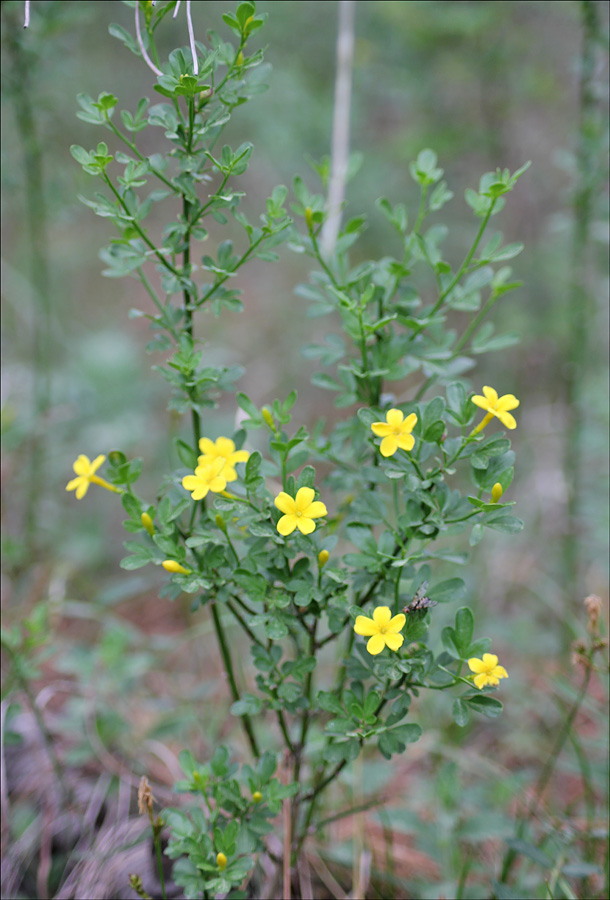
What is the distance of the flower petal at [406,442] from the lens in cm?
96

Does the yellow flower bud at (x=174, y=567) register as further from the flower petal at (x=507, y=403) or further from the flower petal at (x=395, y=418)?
the flower petal at (x=507, y=403)

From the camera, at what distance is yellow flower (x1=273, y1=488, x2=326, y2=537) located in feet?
3.09

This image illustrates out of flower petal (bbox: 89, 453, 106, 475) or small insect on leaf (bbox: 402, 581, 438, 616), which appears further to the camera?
flower petal (bbox: 89, 453, 106, 475)

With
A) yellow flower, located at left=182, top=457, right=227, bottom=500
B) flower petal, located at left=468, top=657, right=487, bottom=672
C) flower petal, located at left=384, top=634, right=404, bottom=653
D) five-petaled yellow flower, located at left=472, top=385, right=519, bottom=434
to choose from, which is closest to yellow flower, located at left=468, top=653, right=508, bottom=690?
flower petal, located at left=468, top=657, right=487, bottom=672

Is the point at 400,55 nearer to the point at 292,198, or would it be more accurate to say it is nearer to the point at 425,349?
the point at 292,198

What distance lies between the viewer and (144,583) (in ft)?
7.21

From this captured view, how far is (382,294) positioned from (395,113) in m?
3.68

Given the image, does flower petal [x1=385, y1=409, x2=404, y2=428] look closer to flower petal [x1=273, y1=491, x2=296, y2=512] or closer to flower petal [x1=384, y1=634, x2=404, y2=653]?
flower petal [x1=273, y1=491, x2=296, y2=512]

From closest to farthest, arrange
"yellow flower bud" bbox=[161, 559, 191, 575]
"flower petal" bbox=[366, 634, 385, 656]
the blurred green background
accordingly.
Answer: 1. "flower petal" bbox=[366, 634, 385, 656]
2. "yellow flower bud" bbox=[161, 559, 191, 575]
3. the blurred green background

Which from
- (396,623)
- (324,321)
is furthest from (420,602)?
(324,321)

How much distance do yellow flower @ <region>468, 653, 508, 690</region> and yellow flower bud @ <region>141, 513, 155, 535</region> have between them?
0.53 m

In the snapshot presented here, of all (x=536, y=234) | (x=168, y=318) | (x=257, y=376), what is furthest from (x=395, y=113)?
(x=168, y=318)

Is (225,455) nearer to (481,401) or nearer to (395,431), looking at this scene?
(395,431)

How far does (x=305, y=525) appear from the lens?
950 millimetres
